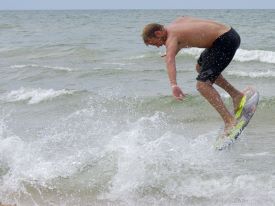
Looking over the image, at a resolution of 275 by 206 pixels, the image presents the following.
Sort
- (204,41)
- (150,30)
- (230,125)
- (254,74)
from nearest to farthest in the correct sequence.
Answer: (150,30)
(204,41)
(230,125)
(254,74)

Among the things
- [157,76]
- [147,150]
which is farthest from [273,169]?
[157,76]

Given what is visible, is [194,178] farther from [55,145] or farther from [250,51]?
[250,51]

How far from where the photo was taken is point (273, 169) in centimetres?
652

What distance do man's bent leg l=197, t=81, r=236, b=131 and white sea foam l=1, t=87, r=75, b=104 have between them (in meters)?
6.03

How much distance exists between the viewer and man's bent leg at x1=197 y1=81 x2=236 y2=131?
648cm

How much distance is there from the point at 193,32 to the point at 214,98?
0.83 meters

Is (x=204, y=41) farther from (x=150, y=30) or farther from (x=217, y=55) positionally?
(x=150, y=30)

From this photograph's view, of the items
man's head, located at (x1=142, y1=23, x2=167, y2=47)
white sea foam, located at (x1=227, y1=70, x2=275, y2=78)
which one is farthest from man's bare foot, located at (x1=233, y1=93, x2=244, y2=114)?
white sea foam, located at (x1=227, y1=70, x2=275, y2=78)

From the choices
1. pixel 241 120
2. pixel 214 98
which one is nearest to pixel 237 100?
pixel 241 120

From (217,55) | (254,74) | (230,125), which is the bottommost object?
(254,74)

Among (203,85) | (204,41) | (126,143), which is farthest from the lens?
(126,143)

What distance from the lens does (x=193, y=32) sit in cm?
624

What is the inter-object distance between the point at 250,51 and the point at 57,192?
13934 millimetres

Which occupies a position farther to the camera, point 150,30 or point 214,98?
point 214,98
